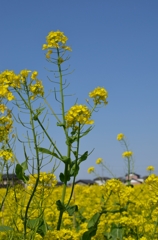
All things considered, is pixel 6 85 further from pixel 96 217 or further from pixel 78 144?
pixel 96 217

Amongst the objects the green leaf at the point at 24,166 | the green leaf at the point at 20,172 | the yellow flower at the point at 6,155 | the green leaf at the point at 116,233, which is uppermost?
the yellow flower at the point at 6,155

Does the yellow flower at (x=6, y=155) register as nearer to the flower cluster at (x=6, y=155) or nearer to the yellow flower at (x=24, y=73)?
the flower cluster at (x=6, y=155)

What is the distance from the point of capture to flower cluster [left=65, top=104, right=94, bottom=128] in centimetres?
264

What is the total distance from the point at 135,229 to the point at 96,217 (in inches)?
36.0

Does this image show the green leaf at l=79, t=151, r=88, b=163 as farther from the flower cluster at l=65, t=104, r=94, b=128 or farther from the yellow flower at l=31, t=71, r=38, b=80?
the yellow flower at l=31, t=71, r=38, b=80

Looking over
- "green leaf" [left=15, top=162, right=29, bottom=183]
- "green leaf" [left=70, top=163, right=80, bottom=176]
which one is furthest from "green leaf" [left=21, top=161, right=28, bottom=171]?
"green leaf" [left=70, top=163, right=80, bottom=176]

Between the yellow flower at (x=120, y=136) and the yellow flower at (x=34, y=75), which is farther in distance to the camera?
the yellow flower at (x=120, y=136)

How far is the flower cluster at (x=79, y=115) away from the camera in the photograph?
2.64 meters

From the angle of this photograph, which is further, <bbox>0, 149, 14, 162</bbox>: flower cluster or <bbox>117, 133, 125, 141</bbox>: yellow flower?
<bbox>117, 133, 125, 141</bbox>: yellow flower

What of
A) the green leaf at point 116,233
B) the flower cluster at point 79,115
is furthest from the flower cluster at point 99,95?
the green leaf at point 116,233

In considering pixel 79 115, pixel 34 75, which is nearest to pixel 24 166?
pixel 79 115

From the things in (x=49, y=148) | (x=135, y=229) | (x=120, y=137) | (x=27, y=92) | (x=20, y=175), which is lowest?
(x=135, y=229)

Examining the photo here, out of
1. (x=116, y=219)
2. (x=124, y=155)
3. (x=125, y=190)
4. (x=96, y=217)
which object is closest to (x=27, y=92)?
(x=96, y=217)

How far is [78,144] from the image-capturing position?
8.63 ft
